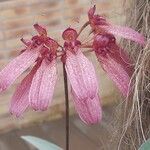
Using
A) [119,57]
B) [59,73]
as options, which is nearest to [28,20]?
[59,73]

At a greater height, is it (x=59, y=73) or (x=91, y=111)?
(x=91, y=111)

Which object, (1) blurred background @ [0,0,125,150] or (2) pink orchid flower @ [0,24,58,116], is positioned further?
(1) blurred background @ [0,0,125,150]

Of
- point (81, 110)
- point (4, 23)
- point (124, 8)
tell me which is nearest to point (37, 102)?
point (81, 110)

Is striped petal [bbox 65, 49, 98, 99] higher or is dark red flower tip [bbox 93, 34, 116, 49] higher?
dark red flower tip [bbox 93, 34, 116, 49]

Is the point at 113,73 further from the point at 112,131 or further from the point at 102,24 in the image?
the point at 112,131

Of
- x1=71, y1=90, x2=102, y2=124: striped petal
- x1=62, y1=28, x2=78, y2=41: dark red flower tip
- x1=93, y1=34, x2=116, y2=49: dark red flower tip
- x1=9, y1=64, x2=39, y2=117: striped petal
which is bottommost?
x1=71, y1=90, x2=102, y2=124: striped petal

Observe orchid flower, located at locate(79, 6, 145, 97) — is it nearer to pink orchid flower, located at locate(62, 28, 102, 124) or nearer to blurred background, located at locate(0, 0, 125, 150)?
pink orchid flower, located at locate(62, 28, 102, 124)

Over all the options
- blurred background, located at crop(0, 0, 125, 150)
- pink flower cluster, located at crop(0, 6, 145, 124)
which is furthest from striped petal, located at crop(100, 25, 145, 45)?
blurred background, located at crop(0, 0, 125, 150)

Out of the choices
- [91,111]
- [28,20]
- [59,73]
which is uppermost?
[91,111]

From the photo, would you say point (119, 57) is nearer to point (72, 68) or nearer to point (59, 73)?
point (72, 68)
